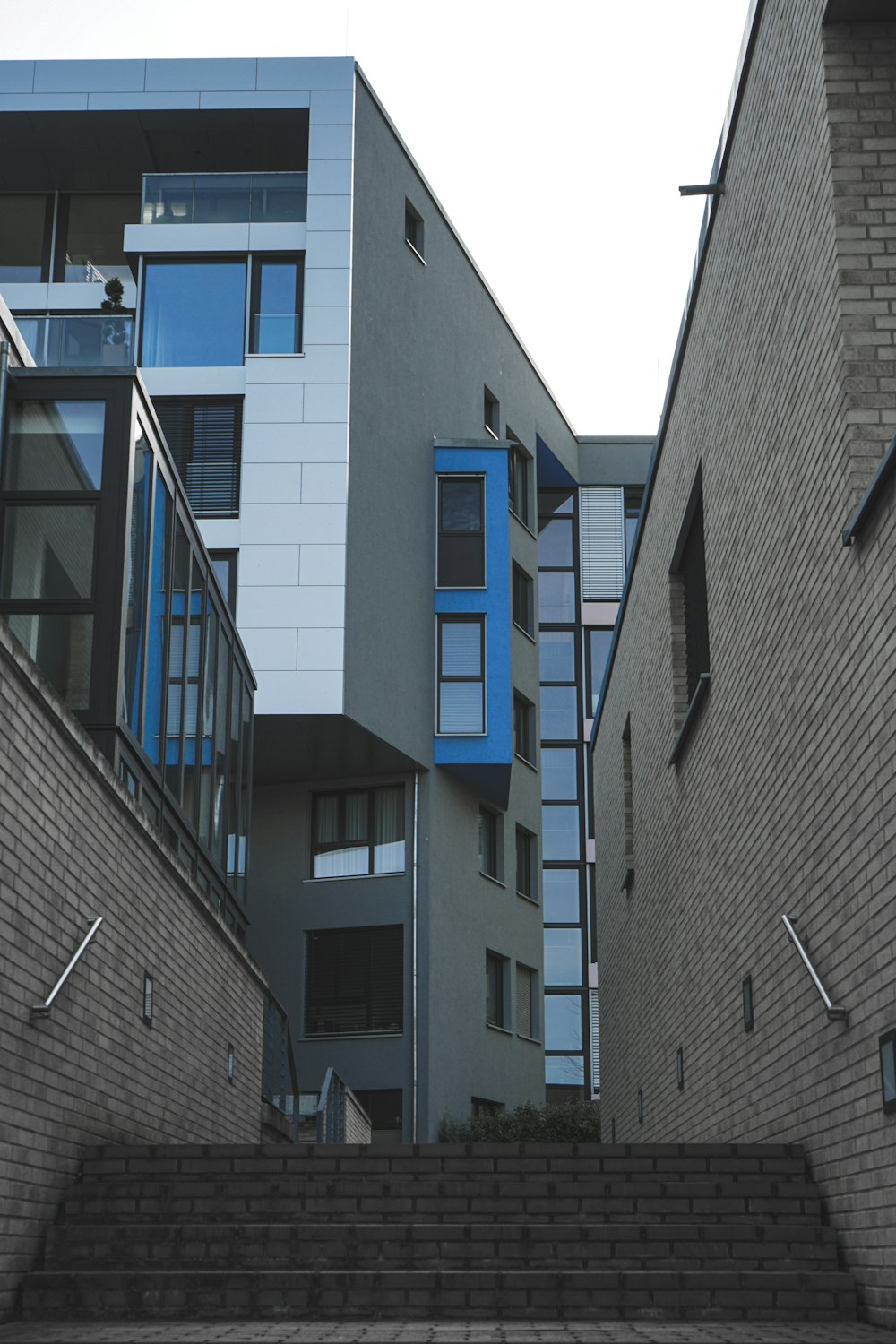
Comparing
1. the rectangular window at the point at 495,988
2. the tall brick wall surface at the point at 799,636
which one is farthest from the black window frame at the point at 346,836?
the tall brick wall surface at the point at 799,636

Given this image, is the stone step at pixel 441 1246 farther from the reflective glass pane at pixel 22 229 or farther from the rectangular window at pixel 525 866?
the rectangular window at pixel 525 866

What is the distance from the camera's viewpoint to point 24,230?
97.6 feet

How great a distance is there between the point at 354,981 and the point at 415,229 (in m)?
14.5

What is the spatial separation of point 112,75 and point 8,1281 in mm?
24542

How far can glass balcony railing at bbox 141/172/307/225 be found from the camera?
2739cm

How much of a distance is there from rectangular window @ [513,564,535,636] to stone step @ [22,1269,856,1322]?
28367 mm

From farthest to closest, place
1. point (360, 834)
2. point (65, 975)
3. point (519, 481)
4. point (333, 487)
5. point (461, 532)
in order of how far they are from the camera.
→ point (519, 481) < point (461, 532) < point (360, 834) < point (333, 487) < point (65, 975)

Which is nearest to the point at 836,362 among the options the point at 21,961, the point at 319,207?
the point at 21,961

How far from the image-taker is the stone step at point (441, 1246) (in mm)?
7945

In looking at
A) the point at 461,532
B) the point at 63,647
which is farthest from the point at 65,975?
the point at 461,532

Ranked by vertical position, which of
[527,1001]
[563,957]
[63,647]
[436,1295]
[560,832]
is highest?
[560,832]

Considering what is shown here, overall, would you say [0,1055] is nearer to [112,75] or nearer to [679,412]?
[679,412]

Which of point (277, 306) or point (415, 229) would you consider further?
point (415, 229)

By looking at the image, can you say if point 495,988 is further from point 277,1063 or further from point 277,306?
point 277,306
